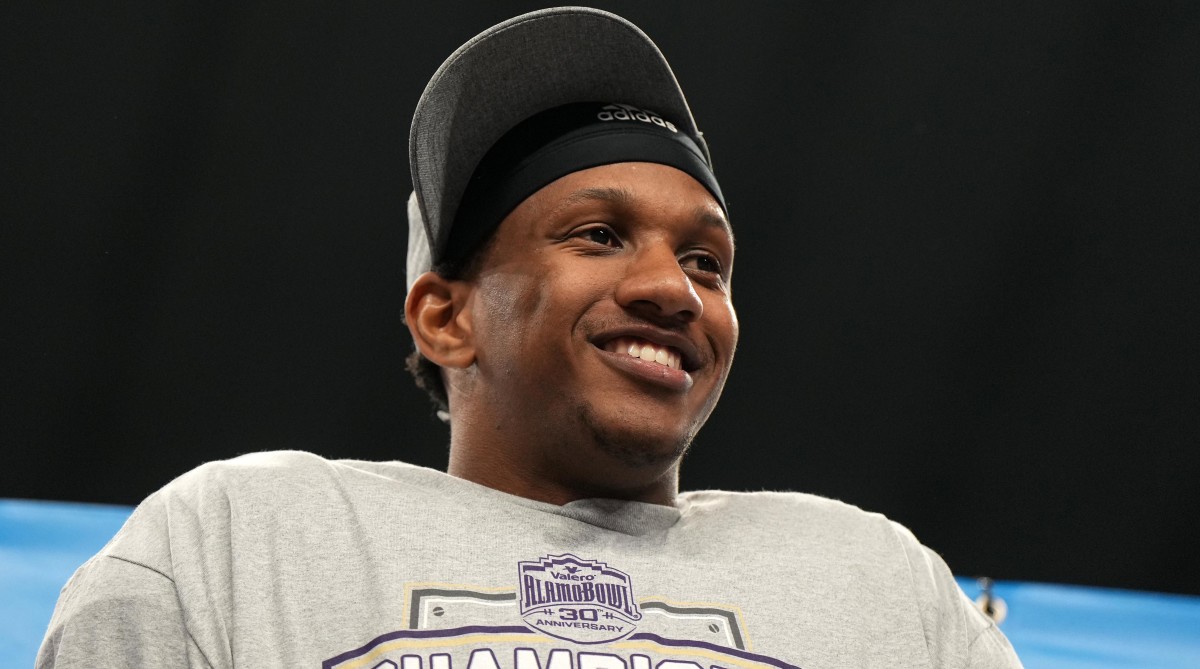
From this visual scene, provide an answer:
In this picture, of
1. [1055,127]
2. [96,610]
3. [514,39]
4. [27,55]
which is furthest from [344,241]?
[1055,127]

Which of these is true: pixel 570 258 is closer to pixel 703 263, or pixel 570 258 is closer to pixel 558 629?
pixel 703 263

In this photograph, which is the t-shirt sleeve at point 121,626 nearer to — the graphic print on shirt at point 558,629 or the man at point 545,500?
the man at point 545,500

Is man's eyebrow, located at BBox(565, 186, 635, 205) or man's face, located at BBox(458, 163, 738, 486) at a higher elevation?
man's eyebrow, located at BBox(565, 186, 635, 205)

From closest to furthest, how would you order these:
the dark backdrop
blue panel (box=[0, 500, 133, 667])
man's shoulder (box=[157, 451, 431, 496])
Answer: man's shoulder (box=[157, 451, 431, 496]), blue panel (box=[0, 500, 133, 667]), the dark backdrop

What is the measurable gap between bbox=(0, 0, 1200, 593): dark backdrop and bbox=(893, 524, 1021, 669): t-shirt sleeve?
71cm

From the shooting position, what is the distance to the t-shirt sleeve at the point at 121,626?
86 centimetres

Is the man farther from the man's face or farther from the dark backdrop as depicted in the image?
the dark backdrop

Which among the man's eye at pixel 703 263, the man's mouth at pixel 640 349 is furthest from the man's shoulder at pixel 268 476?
the man's eye at pixel 703 263

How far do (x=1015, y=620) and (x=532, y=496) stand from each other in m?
0.85

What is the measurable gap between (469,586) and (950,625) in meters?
0.47

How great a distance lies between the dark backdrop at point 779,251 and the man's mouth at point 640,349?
2.36ft

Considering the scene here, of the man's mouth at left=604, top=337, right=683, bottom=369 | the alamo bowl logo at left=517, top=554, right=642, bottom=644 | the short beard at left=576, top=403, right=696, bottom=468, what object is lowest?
the alamo bowl logo at left=517, top=554, right=642, bottom=644

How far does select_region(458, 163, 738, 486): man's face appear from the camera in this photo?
1.09m

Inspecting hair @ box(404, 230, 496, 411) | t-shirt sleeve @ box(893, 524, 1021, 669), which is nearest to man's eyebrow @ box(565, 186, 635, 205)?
hair @ box(404, 230, 496, 411)
